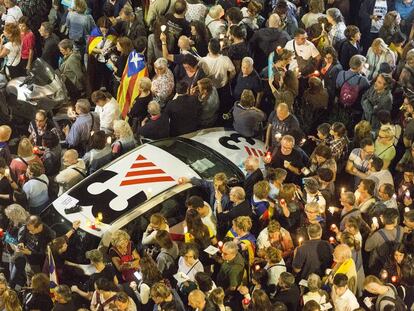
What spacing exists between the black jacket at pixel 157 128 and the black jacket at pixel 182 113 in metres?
0.14

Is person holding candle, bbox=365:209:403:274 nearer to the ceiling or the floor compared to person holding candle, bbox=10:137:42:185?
nearer to the floor

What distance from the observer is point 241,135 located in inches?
520

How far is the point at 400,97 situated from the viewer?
14.2 metres

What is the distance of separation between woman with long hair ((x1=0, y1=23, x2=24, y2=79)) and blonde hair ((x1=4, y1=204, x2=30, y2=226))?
4.82 metres

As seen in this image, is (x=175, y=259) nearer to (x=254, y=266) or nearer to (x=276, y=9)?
(x=254, y=266)

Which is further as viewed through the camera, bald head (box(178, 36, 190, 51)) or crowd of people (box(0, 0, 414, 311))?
bald head (box(178, 36, 190, 51))

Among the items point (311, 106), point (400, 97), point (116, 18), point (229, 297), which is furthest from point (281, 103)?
point (116, 18)

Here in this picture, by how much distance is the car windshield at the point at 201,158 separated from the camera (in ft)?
39.2

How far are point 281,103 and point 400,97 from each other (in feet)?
8.28

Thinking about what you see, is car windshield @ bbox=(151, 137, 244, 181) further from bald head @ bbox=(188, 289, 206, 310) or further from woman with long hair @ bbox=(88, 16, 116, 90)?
woman with long hair @ bbox=(88, 16, 116, 90)

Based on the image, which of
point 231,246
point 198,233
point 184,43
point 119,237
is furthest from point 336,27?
point 119,237

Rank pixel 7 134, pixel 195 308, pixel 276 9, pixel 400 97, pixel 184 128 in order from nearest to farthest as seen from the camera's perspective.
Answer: pixel 195 308
pixel 7 134
pixel 184 128
pixel 400 97
pixel 276 9

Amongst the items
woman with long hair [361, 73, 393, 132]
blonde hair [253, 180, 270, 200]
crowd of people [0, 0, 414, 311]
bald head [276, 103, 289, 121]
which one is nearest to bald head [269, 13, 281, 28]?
crowd of people [0, 0, 414, 311]

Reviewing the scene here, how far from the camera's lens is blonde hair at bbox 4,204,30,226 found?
10.9 metres
